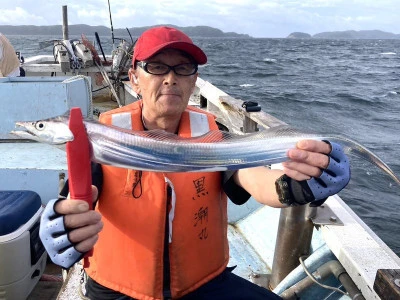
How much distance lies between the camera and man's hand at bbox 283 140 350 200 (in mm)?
Result: 2096

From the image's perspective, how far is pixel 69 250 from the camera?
6.68ft

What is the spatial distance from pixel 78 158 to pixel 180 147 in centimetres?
53

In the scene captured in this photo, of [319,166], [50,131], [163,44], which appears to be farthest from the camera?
[163,44]

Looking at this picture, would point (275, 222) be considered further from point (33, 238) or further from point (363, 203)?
point (363, 203)

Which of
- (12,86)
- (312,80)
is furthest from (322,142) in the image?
(312,80)

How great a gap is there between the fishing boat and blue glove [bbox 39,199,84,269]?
0.40 m

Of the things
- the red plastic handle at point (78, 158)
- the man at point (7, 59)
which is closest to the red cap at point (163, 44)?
the red plastic handle at point (78, 158)

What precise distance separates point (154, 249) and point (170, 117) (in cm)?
92

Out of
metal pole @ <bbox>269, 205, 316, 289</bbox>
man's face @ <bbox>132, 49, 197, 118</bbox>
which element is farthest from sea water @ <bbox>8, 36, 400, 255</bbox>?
man's face @ <bbox>132, 49, 197, 118</bbox>

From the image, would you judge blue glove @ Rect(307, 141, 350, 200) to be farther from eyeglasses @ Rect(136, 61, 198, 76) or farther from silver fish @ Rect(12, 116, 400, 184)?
eyeglasses @ Rect(136, 61, 198, 76)

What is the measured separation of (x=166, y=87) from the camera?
8.76ft

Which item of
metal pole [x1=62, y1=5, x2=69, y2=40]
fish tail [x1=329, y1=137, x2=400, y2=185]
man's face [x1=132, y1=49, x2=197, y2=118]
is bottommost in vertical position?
fish tail [x1=329, y1=137, x2=400, y2=185]

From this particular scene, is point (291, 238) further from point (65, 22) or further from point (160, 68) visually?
point (65, 22)

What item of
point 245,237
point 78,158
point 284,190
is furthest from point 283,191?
point 245,237
